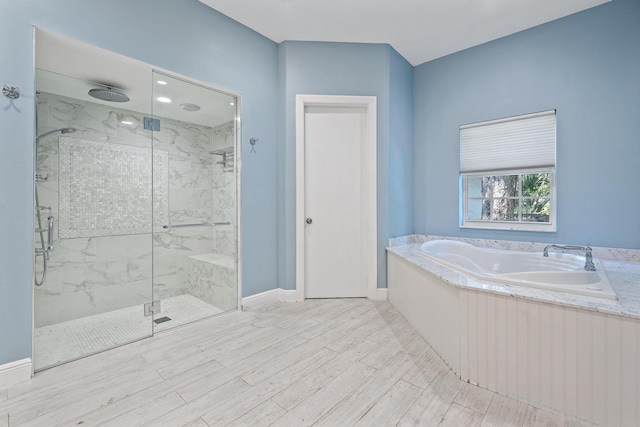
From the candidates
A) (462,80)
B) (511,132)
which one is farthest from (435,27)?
(511,132)

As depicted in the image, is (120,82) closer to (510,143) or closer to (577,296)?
(577,296)

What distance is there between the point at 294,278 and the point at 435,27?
289 centimetres

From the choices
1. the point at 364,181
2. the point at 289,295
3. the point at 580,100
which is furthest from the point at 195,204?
the point at 580,100

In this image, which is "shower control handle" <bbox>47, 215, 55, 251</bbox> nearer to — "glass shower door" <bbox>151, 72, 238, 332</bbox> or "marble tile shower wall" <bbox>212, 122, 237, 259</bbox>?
"glass shower door" <bbox>151, 72, 238, 332</bbox>

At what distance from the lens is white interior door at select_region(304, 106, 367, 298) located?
316 cm

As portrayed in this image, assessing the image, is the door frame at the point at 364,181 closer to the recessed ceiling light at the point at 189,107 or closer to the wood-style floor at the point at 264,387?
the wood-style floor at the point at 264,387

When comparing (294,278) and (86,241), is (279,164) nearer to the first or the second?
(294,278)

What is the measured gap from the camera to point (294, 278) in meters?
3.11

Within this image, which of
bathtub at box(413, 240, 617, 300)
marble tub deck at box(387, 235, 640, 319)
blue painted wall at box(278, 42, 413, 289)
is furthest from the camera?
blue painted wall at box(278, 42, 413, 289)

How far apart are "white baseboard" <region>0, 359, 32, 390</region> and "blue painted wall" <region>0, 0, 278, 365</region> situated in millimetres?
35

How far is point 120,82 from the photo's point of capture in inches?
99.6

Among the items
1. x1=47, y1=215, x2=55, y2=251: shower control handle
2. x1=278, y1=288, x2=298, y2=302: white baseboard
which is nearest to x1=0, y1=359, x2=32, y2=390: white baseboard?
x1=47, y1=215, x2=55, y2=251: shower control handle

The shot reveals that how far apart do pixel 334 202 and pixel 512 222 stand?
1875 mm

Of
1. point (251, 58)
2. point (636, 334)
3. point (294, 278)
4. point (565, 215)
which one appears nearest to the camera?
point (636, 334)
